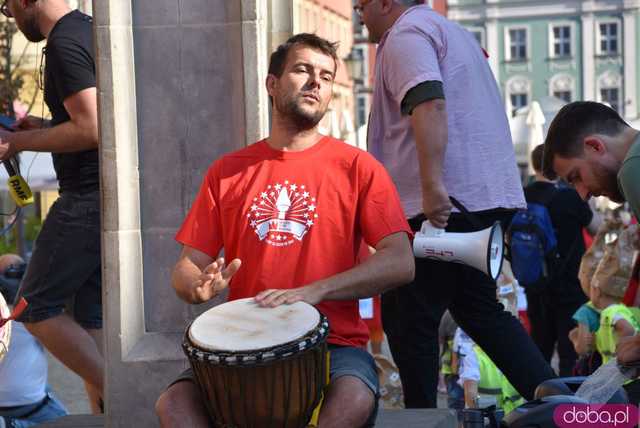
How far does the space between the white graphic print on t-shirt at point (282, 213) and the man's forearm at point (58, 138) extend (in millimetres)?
1318

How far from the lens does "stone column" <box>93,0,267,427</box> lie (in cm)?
511

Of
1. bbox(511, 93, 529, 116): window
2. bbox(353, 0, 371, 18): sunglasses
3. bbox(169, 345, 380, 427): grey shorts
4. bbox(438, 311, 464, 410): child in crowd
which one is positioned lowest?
bbox(511, 93, 529, 116): window

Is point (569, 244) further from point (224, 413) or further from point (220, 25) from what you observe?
point (224, 413)

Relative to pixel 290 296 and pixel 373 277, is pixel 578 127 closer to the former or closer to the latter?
pixel 373 277

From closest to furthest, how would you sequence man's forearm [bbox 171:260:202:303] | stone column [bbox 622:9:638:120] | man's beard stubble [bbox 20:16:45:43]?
→ man's forearm [bbox 171:260:202:303] → man's beard stubble [bbox 20:16:45:43] → stone column [bbox 622:9:638:120]

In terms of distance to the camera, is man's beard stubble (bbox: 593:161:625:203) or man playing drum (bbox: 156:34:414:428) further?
man playing drum (bbox: 156:34:414:428)

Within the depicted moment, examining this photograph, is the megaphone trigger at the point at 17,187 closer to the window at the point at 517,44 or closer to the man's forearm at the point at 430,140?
the man's forearm at the point at 430,140

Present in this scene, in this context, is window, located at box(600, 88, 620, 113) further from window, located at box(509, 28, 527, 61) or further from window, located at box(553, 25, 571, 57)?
window, located at box(509, 28, 527, 61)

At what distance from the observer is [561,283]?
897 cm

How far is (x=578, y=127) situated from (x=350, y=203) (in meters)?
0.76

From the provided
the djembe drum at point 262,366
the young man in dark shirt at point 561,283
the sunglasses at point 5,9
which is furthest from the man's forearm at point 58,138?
the young man in dark shirt at point 561,283

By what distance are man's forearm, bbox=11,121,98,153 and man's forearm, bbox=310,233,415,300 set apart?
1.69m

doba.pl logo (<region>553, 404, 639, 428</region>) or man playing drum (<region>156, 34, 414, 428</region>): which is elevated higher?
man playing drum (<region>156, 34, 414, 428</region>)

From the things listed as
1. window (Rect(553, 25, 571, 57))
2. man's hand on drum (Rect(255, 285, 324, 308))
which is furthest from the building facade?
man's hand on drum (Rect(255, 285, 324, 308))
